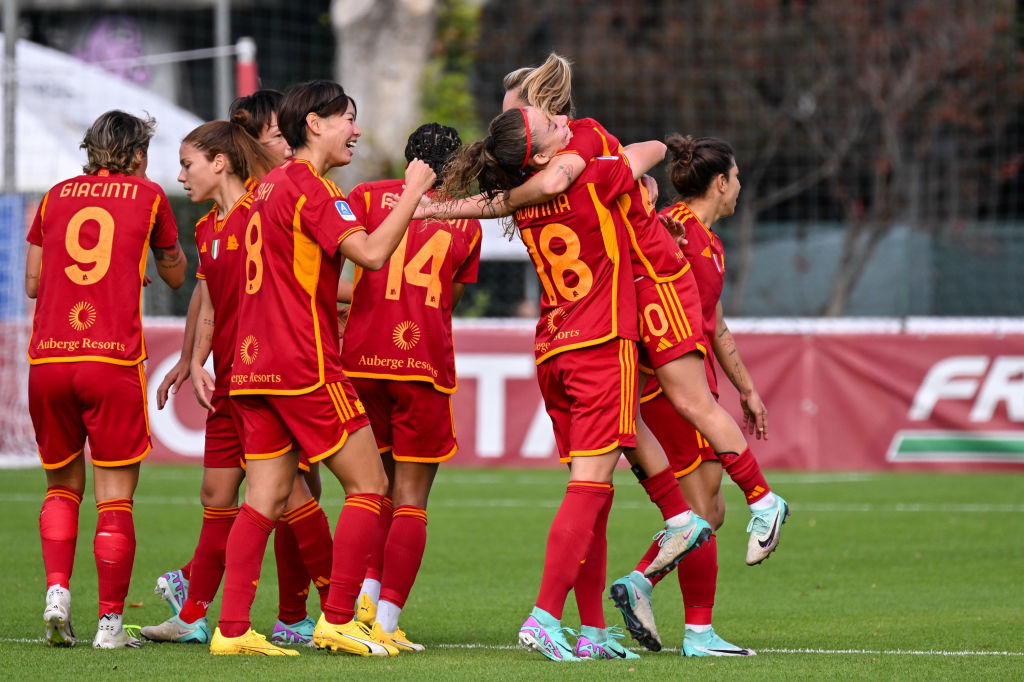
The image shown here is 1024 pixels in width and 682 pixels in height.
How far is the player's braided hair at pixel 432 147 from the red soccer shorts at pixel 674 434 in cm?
117

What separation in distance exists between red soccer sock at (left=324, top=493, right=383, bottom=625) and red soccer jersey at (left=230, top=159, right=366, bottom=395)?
478mm

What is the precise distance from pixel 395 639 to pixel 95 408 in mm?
1433

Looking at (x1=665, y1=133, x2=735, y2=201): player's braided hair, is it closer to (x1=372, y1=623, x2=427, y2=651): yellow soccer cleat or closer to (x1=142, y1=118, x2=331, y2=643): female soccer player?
(x1=142, y1=118, x2=331, y2=643): female soccer player

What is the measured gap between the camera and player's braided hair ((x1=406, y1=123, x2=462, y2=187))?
17.5ft

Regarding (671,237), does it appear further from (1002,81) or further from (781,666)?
(1002,81)

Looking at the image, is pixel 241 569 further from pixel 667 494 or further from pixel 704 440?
pixel 704 440

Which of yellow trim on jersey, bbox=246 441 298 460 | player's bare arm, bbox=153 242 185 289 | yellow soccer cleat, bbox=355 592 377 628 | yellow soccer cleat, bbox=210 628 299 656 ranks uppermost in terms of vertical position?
player's bare arm, bbox=153 242 185 289

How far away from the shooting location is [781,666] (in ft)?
16.2

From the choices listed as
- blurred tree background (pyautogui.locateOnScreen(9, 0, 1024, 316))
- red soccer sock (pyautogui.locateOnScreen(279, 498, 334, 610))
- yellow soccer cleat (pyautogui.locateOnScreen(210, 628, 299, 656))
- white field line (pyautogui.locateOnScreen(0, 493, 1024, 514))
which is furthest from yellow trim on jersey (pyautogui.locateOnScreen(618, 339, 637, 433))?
blurred tree background (pyautogui.locateOnScreen(9, 0, 1024, 316))

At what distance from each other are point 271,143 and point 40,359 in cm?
Result: 134

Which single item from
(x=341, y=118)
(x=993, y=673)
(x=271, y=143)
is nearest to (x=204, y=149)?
(x=271, y=143)

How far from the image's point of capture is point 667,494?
5.29 m

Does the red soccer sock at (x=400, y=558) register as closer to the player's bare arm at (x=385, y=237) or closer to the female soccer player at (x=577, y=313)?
the female soccer player at (x=577, y=313)

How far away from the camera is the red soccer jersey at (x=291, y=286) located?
4.96 meters
